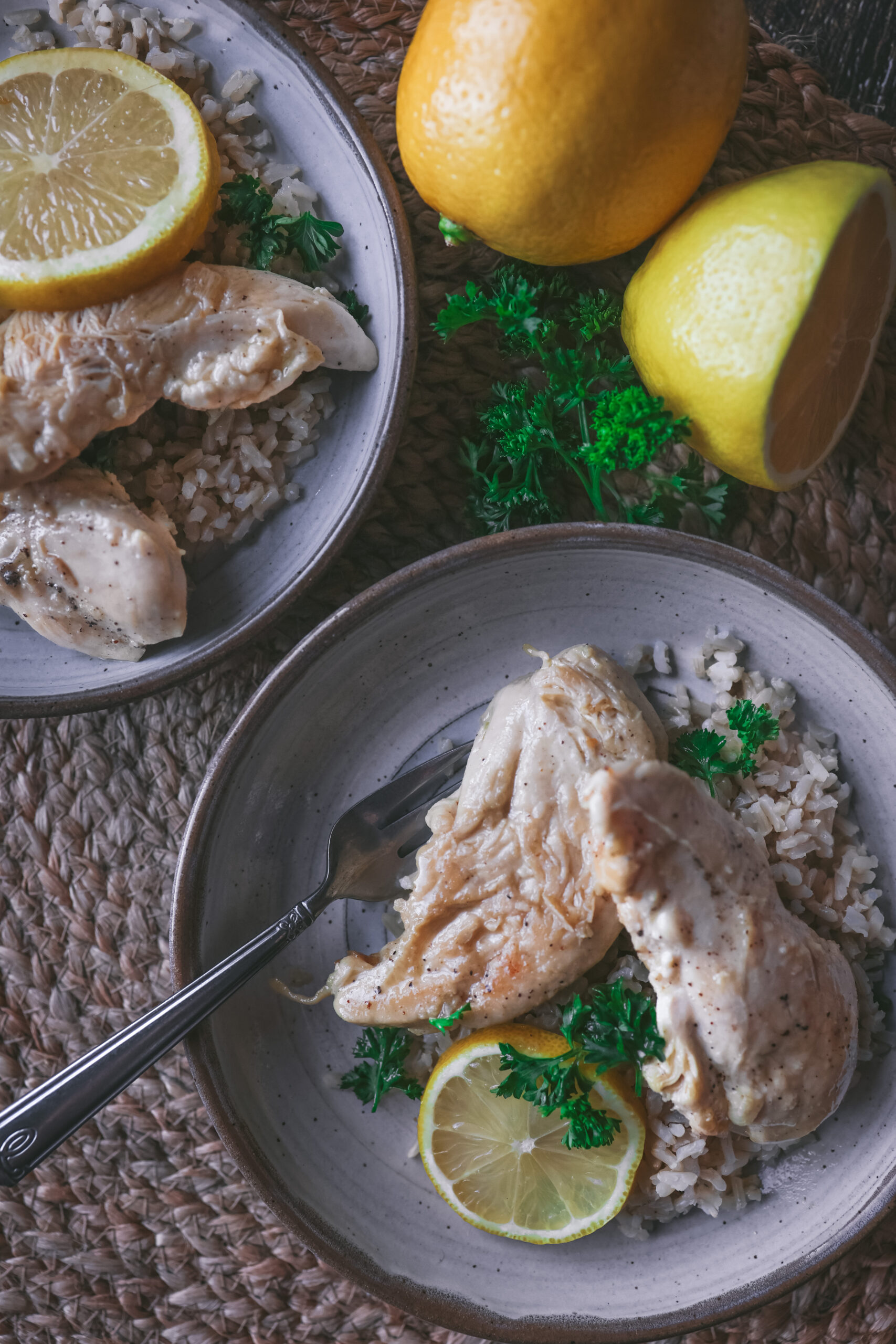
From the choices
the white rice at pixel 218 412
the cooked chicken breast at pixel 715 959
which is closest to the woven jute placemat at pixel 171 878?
the white rice at pixel 218 412

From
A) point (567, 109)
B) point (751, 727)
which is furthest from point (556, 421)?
point (751, 727)

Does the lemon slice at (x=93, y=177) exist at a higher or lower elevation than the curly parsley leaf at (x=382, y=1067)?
higher

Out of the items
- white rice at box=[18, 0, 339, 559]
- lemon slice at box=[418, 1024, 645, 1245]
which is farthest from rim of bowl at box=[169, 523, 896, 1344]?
white rice at box=[18, 0, 339, 559]

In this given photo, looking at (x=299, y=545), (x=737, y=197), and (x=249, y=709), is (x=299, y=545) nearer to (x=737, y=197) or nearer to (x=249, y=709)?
(x=249, y=709)

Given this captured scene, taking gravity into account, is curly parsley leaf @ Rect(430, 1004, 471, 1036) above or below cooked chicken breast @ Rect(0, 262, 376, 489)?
below

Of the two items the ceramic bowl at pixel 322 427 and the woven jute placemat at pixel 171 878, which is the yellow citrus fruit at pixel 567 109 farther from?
the woven jute placemat at pixel 171 878

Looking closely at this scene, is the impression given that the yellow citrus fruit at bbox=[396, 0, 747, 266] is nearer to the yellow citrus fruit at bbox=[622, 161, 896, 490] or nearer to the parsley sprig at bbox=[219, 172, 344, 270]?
the yellow citrus fruit at bbox=[622, 161, 896, 490]

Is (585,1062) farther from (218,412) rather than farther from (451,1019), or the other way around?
(218,412)

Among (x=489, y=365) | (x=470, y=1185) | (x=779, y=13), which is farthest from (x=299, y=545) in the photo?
(x=779, y=13)
